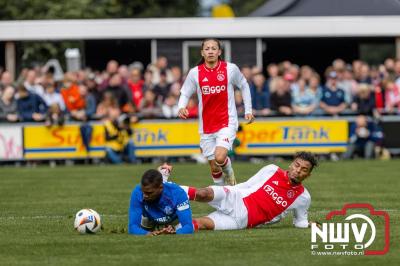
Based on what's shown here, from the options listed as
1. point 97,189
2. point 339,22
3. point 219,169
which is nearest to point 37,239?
point 219,169

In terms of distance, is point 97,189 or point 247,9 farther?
point 247,9

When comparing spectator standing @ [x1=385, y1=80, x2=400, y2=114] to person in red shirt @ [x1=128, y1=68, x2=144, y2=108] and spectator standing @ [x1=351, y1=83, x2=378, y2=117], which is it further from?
person in red shirt @ [x1=128, y1=68, x2=144, y2=108]

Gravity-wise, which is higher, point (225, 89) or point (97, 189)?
point (225, 89)

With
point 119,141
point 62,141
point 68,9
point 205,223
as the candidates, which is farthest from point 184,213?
point 68,9

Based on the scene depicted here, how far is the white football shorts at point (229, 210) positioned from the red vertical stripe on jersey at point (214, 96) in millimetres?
2665

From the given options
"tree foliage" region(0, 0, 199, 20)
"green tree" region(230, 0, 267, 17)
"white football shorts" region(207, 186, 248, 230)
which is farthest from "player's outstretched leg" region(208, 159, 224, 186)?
"green tree" region(230, 0, 267, 17)

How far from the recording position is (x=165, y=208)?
11852mm

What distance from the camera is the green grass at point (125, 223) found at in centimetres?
1011

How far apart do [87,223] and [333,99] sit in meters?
15.4

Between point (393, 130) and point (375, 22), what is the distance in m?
4.48

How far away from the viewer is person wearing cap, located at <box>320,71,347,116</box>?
26797 mm

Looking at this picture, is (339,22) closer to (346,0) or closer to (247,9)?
(346,0)

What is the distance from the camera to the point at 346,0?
32031 mm

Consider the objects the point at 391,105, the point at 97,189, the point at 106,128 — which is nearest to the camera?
the point at 97,189
